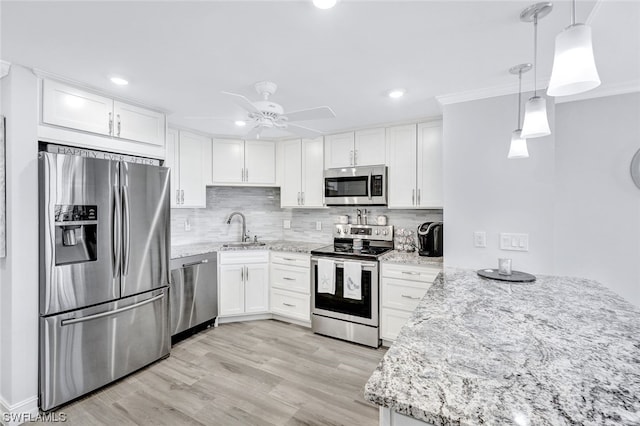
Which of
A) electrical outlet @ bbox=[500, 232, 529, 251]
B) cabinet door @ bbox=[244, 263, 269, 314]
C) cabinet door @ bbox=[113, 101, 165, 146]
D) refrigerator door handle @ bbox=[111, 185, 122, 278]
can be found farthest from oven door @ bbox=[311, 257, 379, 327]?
cabinet door @ bbox=[113, 101, 165, 146]

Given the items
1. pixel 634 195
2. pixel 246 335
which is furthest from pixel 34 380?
pixel 634 195

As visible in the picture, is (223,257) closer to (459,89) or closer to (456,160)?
(456,160)

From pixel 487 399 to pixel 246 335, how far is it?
116 inches

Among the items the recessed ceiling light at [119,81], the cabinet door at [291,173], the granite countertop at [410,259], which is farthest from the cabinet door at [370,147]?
the recessed ceiling light at [119,81]

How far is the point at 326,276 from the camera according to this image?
320cm

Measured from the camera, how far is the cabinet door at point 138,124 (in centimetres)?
247

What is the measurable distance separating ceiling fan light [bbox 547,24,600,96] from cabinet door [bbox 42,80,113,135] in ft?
9.60

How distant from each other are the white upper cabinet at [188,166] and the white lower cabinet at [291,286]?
1.24 meters

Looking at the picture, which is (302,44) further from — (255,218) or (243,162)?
(255,218)

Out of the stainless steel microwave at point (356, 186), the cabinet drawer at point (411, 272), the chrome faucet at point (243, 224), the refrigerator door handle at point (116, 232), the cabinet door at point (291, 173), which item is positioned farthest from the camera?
the chrome faucet at point (243, 224)

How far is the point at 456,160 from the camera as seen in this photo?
2443 millimetres

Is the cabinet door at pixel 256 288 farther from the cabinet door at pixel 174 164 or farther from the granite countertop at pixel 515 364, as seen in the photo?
the granite countertop at pixel 515 364

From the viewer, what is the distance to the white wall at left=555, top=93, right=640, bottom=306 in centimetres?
227

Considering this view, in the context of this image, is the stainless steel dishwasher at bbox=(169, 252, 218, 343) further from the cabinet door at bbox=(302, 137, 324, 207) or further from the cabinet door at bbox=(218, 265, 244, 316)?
the cabinet door at bbox=(302, 137, 324, 207)
